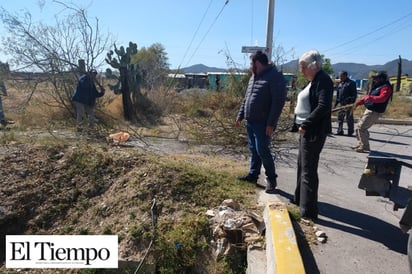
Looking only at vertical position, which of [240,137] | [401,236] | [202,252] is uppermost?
[240,137]

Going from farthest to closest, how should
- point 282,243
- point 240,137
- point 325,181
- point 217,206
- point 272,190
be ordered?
point 240,137, point 325,181, point 272,190, point 217,206, point 282,243

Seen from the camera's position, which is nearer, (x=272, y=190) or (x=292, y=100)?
(x=272, y=190)

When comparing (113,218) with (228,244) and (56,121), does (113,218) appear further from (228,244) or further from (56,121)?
(56,121)

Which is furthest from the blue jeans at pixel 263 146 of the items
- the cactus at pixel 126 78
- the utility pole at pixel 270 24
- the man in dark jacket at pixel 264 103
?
the cactus at pixel 126 78

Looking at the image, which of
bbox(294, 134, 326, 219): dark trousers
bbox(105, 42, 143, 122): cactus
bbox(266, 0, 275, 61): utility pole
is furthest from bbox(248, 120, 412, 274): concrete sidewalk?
bbox(105, 42, 143, 122): cactus

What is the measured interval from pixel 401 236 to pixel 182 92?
39.0ft

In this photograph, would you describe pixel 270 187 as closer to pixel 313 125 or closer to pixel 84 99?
pixel 313 125

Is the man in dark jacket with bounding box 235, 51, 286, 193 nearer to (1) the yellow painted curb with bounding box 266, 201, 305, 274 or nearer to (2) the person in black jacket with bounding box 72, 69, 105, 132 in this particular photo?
(1) the yellow painted curb with bounding box 266, 201, 305, 274

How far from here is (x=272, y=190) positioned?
402cm

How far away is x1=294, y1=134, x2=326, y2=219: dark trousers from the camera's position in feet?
10.1

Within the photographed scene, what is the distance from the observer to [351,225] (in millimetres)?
3223

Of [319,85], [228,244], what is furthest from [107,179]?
[319,85]

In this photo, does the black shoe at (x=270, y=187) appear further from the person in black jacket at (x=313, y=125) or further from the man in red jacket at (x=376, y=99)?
the man in red jacket at (x=376, y=99)

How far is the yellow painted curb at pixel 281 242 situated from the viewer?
230cm
